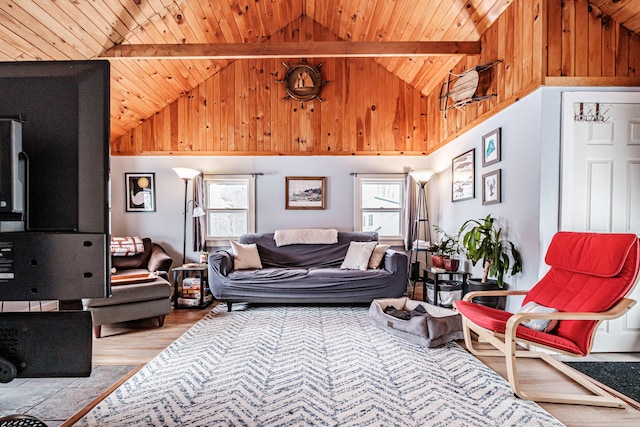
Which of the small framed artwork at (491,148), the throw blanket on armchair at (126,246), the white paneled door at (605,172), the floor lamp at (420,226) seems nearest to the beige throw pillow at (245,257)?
the throw blanket on armchair at (126,246)

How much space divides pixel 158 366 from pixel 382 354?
1617 millimetres

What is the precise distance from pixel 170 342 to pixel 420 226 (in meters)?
3.69

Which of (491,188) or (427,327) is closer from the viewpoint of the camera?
(427,327)

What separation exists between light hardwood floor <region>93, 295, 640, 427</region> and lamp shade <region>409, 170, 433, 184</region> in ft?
8.54

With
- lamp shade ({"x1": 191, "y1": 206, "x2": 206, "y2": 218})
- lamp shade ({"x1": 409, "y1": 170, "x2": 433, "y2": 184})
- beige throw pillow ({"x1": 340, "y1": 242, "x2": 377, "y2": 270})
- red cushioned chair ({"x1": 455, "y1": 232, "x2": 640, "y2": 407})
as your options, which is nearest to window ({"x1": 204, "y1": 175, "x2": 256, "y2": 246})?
lamp shade ({"x1": 191, "y1": 206, "x2": 206, "y2": 218})

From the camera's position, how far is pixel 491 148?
3.33 metres

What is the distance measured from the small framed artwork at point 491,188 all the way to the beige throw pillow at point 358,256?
1.42 metres

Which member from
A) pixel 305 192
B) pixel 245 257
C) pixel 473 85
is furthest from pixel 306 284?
pixel 473 85

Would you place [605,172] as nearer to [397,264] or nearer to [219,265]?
[397,264]

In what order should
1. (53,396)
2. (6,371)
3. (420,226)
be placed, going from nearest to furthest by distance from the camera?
(6,371), (53,396), (420,226)

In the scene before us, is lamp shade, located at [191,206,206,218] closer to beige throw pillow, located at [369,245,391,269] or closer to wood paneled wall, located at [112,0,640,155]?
wood paneled wall, located at [112,0,640,155]

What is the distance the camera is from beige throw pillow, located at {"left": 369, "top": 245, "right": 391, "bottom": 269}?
413 cm

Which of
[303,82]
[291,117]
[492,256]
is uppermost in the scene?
[303,82]

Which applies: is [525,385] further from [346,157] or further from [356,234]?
[346,157]
